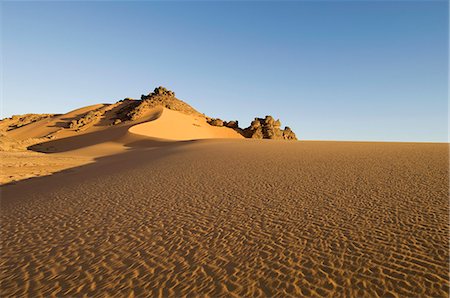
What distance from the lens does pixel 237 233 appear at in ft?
29.5

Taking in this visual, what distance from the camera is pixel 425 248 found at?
727 centimetres

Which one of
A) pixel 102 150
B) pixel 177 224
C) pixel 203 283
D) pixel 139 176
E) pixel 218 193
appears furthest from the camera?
pixel 102 150

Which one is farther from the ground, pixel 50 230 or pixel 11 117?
pixel 11 117

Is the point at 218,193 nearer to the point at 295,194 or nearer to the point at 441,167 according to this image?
the point at 295,194

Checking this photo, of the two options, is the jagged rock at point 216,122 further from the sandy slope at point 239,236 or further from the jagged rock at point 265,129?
the sandy slope at point 239,236

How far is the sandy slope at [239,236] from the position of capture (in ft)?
20.7

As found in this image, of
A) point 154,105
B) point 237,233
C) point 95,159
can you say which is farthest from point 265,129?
point 237,233

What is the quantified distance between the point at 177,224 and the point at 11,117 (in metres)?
97.1

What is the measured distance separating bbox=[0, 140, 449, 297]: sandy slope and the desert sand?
0.13 ft

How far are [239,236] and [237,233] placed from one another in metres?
0.26

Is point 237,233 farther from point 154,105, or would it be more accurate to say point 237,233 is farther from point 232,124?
point 154,105

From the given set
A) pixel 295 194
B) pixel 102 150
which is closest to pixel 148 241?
pixel 295 194

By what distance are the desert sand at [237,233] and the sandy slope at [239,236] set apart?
0.13ft

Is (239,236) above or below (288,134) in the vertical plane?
below
